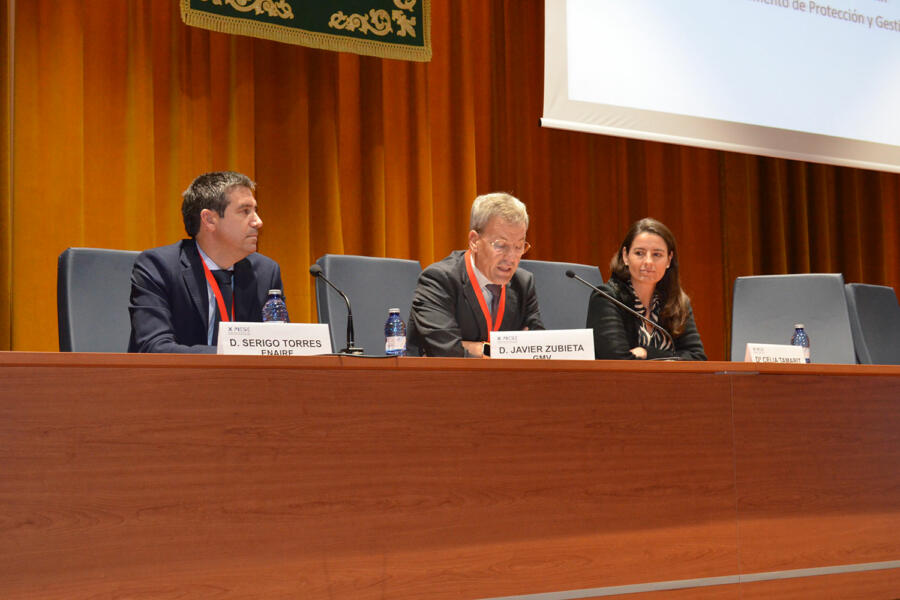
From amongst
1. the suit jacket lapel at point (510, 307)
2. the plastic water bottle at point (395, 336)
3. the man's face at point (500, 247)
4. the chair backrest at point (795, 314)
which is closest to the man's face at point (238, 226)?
the plastic water bottle at point (395, 336)

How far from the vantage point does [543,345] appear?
1.80 m

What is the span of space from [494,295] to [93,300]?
1046 millimetres

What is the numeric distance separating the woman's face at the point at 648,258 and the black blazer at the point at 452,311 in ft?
1.08

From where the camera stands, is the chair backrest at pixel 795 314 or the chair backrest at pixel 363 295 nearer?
the chair backrest at pixel 363 295

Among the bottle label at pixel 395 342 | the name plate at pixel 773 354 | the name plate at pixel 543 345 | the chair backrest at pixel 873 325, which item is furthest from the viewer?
the chair backrest at pixel 873 325

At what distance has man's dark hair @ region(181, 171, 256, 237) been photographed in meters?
2.21

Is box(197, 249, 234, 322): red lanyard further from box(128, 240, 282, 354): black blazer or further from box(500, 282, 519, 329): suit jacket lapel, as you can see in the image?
box(500, 282, 519, 329): suit jacket lapel

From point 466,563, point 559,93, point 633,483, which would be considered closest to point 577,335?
point 633,483

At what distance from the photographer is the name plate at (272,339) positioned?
5.10 ft

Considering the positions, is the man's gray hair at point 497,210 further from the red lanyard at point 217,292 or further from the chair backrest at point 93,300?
the chair backrest at point 93,300

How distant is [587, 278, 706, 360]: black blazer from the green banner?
1.43m

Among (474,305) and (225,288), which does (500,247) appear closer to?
(474,305)

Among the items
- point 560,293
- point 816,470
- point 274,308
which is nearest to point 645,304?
point 560,293

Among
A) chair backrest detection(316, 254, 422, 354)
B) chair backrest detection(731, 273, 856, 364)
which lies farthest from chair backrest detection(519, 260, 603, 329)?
chair backrest detection(731, 273, 856, 364)
